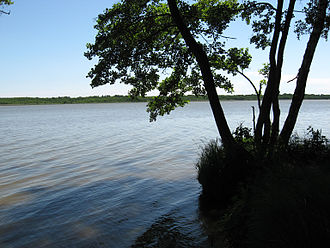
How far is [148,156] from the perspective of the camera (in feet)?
53.3

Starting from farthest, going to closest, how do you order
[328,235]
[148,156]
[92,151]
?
[92,151], [148,156], [328,235]

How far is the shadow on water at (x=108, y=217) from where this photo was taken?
6594 mm

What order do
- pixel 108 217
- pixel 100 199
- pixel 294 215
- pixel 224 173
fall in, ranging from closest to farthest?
pixel 294 215
pixel 108 217
pixel 224 173
pixel 100 199

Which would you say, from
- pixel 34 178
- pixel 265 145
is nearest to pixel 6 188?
pixel 34 178

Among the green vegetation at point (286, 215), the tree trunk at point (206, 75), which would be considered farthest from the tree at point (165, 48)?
the green vegetation at point (286, 215)

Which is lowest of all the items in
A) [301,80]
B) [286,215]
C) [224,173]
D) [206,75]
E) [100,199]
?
[100,199]

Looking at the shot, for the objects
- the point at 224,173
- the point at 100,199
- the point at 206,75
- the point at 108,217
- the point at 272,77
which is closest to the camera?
the point at 108,217

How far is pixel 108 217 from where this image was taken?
7.94 metres

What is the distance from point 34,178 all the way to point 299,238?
11026mm

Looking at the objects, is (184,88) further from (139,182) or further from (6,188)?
(6,188)

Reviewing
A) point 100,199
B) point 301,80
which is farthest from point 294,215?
point 301,80

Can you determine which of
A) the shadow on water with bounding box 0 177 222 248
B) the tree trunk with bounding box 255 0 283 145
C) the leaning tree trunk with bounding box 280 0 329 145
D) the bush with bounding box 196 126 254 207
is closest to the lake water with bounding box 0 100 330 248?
the shadow on water with bounding box 0 177 222 248

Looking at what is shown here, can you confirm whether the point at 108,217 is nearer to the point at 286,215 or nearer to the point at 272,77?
the point at 286,215

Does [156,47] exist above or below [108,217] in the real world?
above
